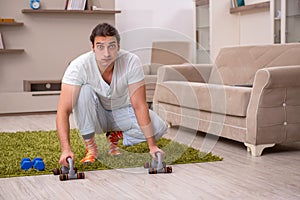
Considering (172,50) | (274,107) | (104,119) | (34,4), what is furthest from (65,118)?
(172,50)

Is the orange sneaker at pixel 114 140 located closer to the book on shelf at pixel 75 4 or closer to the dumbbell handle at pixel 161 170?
the dumbbell handle at pixel 161 170

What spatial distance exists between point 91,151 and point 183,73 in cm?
186

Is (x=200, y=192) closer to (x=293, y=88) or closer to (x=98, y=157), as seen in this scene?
(x=98, y=157)

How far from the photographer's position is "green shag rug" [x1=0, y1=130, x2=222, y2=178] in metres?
3.08

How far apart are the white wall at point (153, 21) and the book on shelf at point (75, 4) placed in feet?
2.83

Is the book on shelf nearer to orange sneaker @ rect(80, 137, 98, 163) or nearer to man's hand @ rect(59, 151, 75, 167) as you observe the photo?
orange sneaker @ rect(80, 137, 98, 163)

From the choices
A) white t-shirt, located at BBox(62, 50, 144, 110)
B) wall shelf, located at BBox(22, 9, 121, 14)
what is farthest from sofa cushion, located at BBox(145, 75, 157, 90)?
white t-shirt, located at BBox(62, 50, 144, 110)

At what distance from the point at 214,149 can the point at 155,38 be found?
13.5ft

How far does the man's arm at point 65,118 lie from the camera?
109 inches

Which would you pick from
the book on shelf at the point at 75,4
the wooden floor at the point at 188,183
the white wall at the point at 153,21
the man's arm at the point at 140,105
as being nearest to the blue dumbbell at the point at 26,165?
the wooden floor at the point at 188,183

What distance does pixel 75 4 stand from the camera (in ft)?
21.5

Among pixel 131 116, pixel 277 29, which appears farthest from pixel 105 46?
pixel 277 29

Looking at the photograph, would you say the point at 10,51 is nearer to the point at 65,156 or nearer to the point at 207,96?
the point at 207,96

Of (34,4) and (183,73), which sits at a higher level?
(34,4)
